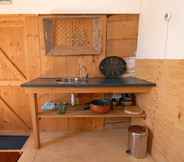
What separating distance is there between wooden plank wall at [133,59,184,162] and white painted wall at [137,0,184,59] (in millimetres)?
114

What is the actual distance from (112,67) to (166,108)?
1168 millimetres

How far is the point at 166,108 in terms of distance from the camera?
1.93 m

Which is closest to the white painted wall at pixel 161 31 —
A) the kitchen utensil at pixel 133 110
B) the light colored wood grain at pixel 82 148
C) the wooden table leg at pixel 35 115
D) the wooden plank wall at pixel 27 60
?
the wooden plank wall at pixel 27 60

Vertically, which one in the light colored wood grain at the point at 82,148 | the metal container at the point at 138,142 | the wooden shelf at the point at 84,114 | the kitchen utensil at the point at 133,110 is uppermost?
the kitchen utensil at the point at 133,110

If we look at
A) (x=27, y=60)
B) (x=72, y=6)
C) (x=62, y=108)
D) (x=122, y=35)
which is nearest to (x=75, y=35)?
(x=72, y=6)

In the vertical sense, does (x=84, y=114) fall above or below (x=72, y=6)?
below

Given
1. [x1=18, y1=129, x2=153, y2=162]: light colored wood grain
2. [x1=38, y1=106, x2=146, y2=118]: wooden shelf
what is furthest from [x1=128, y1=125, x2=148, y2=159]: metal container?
[x1=38, y1=106, x2=146, y2=118]: wooden shelf

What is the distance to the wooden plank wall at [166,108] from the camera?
5.52 feet

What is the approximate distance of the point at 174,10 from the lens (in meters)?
1.81

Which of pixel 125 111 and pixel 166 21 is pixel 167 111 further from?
pixel 166 21

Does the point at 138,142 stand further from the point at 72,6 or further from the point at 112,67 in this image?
the point at 72,6

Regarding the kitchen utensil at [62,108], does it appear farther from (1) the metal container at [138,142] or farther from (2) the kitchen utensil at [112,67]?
(1) the metal container at [138,142]

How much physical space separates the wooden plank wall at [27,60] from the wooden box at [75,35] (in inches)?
4.0

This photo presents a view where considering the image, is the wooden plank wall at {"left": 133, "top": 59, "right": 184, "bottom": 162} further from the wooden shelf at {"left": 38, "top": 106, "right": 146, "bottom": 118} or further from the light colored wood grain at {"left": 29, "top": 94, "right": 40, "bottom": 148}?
the light colored wood grain at {"left": 29, "top": 94, "right": 40, "bottom": 148}
